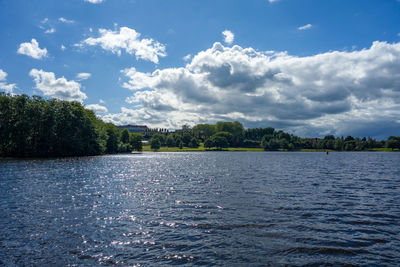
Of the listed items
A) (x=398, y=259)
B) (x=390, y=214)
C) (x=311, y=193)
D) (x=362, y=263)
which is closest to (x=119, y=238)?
(x=362, y=263)

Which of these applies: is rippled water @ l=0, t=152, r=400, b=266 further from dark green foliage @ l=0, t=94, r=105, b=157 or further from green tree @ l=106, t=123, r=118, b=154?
green tree @ l=106, t=123, r=118, b=154

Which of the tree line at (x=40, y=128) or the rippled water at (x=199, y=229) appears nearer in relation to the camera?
the rippled water at (x=199, y=229)

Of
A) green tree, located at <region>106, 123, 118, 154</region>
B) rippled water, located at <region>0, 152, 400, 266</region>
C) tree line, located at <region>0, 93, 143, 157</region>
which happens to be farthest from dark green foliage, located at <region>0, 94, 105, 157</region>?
rippled water, located at <region>0, 152, 400, 266</region>

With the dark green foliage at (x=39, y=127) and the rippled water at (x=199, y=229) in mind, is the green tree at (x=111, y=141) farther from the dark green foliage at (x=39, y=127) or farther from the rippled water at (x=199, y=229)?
the rippled water at (x=199, y=229)

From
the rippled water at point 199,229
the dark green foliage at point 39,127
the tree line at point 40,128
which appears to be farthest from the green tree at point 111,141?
the rippled water at point 199,229

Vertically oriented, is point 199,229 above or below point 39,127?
below

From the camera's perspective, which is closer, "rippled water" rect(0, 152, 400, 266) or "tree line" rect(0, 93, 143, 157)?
"rippled water" rect(0, 152, 400, 266)

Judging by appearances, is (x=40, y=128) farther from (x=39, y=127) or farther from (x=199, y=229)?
(x=199, y=229)

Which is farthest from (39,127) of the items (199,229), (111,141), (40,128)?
(199,229)

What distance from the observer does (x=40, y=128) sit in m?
110

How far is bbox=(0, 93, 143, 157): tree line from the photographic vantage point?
344 ft

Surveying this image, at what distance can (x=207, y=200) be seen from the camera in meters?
28.0

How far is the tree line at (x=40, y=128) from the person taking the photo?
105m

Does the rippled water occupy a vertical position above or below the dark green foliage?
below
